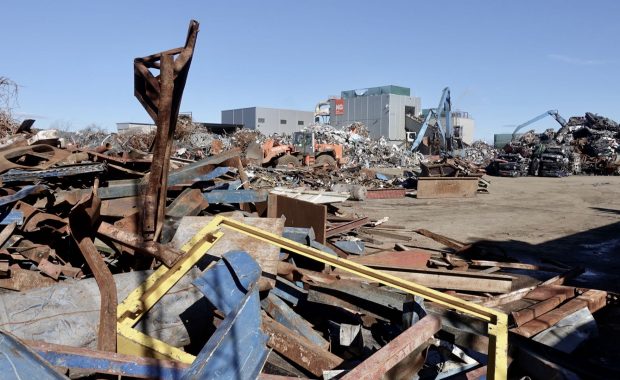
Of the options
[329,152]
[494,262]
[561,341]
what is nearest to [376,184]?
[329,152]

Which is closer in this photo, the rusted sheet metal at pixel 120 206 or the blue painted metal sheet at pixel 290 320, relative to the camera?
the blue painted metal sheet at pixel 290 320

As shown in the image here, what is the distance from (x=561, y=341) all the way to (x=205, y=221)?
3.30 m

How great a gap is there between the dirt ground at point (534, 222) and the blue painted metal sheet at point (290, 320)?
4.27 m

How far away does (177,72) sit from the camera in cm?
288

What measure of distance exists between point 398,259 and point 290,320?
282 cm

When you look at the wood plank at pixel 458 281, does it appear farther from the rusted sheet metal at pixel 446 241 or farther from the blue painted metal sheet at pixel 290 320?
the rusted sheet metal at pixel 446 241

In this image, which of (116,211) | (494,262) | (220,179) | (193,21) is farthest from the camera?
(220,179)

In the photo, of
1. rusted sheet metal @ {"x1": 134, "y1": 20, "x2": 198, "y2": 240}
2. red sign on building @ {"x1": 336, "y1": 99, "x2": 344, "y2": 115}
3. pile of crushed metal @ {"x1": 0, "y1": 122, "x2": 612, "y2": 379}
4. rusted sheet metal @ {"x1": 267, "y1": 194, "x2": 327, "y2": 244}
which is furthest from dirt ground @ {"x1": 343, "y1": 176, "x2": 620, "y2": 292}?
red sign on building @ {"x1": 336, "y1": 99, "x2": 344, "y2": 115}

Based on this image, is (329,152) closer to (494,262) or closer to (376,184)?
(376,184)

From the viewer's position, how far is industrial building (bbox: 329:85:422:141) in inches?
1870

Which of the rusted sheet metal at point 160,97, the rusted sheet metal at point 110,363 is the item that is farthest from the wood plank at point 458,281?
the rusted sheet metal at point 110,363

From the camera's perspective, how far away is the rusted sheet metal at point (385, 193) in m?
15.1

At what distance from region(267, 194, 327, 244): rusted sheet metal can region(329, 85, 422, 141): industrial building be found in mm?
41133

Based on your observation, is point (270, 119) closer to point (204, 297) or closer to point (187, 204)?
point (187, 204)
